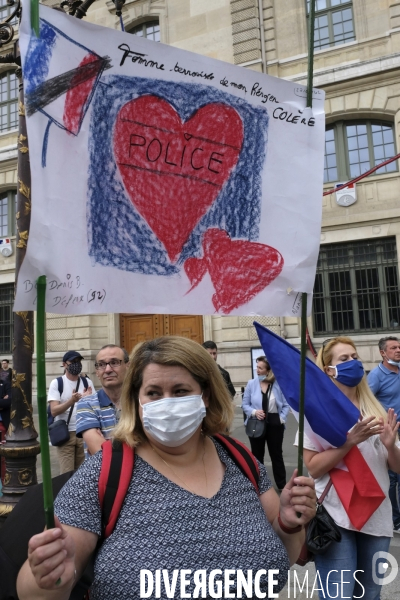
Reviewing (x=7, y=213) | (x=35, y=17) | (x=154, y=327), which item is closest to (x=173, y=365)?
(x=35, y=17)

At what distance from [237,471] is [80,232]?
1.00m

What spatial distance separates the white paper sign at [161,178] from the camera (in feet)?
5.49

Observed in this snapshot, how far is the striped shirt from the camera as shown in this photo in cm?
331

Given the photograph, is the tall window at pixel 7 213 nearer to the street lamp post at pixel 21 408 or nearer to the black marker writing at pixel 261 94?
the street lamp post at pixel 21 408

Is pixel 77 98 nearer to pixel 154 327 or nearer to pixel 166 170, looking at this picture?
pixel 166 170

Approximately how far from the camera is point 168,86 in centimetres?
201

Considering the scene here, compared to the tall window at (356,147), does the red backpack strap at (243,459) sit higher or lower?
lower

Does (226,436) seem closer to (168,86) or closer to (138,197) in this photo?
(138,197)

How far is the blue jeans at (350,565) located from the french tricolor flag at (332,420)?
0.13 meters

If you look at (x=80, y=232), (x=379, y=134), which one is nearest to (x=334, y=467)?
(x=80, y=232)

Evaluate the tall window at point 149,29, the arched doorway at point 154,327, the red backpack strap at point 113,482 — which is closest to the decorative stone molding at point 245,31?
the tall window at point 149,29

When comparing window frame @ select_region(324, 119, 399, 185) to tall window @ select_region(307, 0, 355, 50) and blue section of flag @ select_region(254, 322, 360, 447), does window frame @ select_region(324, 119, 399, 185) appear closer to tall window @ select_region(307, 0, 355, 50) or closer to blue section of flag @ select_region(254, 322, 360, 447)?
tall window @ select_region(307, 0, 355, 50)

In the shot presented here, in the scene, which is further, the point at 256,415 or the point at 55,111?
the point at 256,415

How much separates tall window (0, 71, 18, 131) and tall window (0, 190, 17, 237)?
8.14 ft
